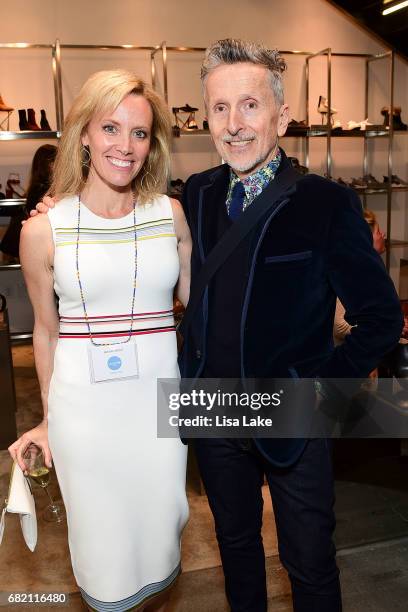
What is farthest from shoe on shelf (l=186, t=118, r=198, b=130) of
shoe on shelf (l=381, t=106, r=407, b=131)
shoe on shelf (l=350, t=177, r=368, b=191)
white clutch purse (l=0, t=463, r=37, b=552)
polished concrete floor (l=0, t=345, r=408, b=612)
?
white clutch purse (l=0, t=463, r=37, b=552)

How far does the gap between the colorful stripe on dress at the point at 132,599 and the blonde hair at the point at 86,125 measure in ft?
3.68

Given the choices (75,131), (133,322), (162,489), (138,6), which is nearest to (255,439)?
(162,489)

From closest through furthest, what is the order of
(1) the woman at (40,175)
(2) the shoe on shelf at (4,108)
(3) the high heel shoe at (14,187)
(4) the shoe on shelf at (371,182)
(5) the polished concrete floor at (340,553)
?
(5) the polished concrete floor at (340,553) → (1) the woman at (40,175) → (2) the shoe on shelf at (4,108) → (3) the high heel shoe at (14,187) → (4) the shoe on shelf at (371,182)

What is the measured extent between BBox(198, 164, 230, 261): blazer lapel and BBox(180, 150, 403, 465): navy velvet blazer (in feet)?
0.45

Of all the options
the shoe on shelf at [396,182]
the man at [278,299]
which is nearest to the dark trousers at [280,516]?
the man at [278,299]

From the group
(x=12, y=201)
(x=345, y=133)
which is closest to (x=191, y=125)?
(x=345, y=133)

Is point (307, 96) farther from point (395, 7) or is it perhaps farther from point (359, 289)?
point (359, 289)

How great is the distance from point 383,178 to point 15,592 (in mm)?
6440

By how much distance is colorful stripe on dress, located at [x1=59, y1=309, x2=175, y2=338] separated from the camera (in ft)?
5.50

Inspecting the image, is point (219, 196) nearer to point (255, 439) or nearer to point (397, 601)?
point (255, 439)

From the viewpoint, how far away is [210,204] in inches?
69.9

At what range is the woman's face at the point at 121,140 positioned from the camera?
1.65 metres

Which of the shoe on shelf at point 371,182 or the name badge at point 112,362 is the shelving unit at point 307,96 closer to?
the shoe on shelf at point 371,182

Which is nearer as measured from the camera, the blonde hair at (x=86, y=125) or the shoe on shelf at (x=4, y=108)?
the blonde hair at (x=86, y=125)
